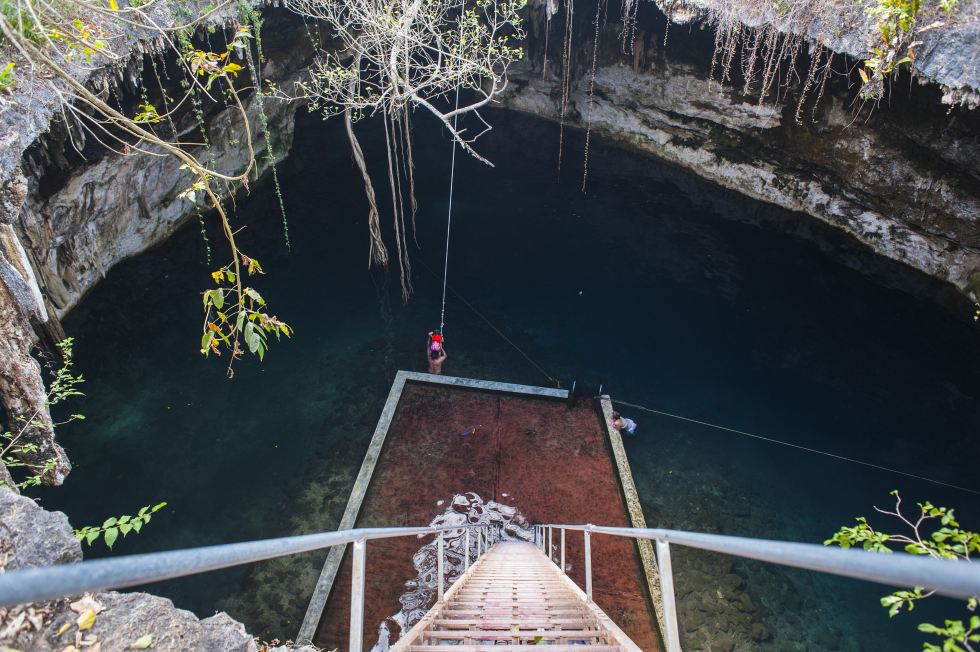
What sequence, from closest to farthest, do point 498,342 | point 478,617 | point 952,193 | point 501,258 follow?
1. point 478,617
2. point 498,342
3. point 952,193
4. point 501,258

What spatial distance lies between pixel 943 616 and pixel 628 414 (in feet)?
13.4

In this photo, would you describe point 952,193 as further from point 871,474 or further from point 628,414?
point 628,414

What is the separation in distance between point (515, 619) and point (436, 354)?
5666mm

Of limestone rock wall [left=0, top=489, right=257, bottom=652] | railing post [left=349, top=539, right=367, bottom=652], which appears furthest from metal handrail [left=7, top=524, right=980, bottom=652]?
limestone rock wall [left=0, top=489, right=257, bottom=652]

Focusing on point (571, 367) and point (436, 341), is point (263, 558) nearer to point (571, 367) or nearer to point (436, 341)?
point (436, 341)

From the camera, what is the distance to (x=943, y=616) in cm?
566

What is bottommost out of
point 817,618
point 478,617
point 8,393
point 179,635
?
point 817,618

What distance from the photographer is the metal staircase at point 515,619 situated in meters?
2.10

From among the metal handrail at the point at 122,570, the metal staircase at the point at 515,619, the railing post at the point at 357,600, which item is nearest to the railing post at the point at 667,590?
the metal staircase at the point at 515,619

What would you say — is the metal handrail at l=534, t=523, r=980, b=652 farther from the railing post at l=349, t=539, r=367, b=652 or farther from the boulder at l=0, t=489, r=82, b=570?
the boulder at l=0, t=489, r=82, b=570

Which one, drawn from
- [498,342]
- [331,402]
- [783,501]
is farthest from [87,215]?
[783,501]

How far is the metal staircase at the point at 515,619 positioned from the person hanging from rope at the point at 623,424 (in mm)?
3722

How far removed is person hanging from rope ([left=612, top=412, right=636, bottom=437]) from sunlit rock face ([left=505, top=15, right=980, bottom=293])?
25.6 feet

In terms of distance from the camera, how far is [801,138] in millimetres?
12094
